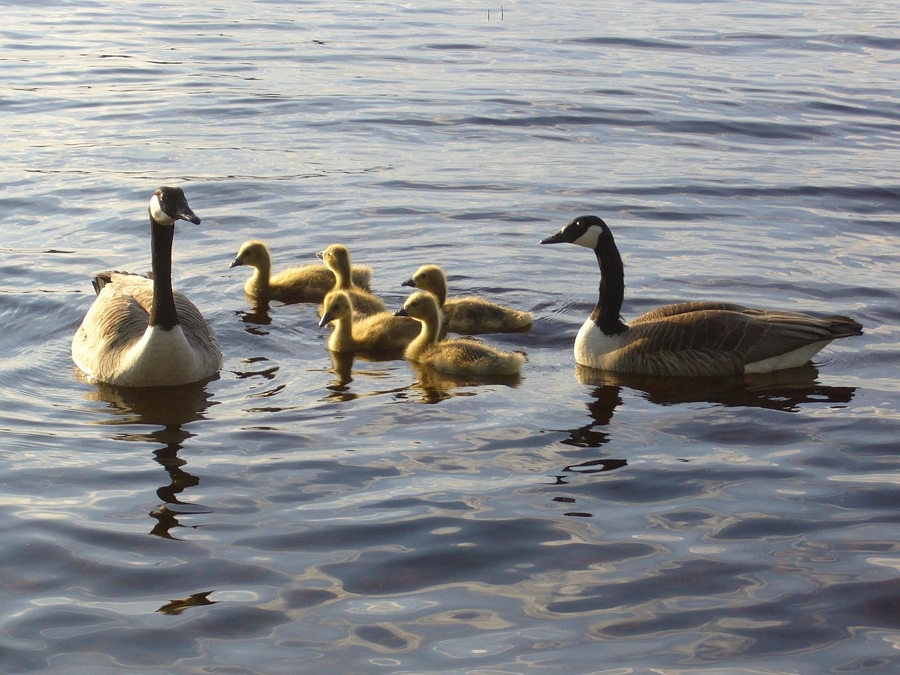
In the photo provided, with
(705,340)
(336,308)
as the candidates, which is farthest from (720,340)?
(336,308)

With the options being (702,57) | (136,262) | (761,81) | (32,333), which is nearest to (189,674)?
(32,333)

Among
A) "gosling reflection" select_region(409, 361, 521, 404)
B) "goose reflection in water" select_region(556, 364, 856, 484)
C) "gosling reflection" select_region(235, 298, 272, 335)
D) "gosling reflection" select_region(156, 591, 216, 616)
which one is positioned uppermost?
"gosling reflection" select_region(235, 298, 272, 335)

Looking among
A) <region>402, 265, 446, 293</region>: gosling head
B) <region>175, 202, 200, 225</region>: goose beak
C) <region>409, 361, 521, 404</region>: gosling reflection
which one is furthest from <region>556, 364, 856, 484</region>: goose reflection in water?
<region>175, 202, 200, 225</region>: goose beak

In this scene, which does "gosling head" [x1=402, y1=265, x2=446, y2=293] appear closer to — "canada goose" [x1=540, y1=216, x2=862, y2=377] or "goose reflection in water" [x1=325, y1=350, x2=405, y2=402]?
"goose reflection in water" [x1=325, y1=350, x2=405, y2=402]

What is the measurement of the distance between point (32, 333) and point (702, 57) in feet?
59.7

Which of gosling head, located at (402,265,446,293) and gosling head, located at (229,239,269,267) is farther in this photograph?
gosling head, located at (229,239,269,267)

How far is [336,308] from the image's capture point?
36.1 feet

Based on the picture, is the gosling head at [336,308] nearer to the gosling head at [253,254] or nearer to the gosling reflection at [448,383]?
the gosling reflection at [448,383]

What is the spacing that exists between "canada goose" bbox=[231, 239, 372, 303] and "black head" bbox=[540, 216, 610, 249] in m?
2.43

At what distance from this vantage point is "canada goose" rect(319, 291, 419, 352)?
1098cm

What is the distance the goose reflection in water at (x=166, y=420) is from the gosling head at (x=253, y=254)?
8.65ft

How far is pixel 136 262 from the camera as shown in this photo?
512 inches

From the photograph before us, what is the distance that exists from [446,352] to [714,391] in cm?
221

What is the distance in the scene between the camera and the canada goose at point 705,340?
10195mm
